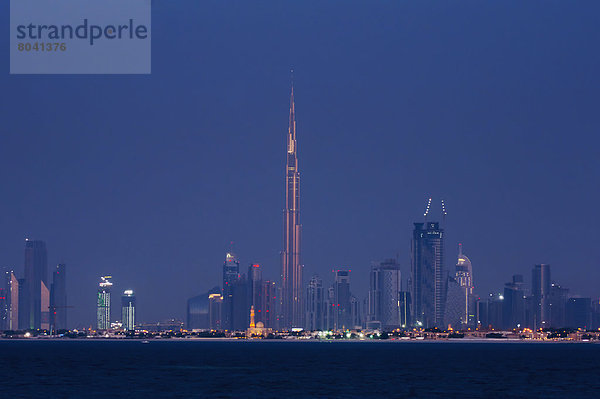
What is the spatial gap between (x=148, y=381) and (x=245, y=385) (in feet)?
Answer: 64.1

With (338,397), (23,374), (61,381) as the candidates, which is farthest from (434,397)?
(23,374)

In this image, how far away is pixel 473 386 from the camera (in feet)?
505

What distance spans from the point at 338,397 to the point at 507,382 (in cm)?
4512

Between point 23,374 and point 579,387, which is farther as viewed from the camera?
point 23,374

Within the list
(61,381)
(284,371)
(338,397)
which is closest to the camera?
(338,397)

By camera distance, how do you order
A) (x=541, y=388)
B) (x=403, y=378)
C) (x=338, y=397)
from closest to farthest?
(x=338, y=397)
(x=541, y=388)
(x=403, y=378)

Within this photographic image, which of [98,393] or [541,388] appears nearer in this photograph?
[98,393]

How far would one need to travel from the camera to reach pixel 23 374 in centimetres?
18288

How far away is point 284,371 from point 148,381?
43.0m

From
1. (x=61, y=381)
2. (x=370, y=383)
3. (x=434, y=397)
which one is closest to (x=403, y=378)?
(x=370, y=383)

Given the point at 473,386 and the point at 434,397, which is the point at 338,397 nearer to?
the point at 434,397

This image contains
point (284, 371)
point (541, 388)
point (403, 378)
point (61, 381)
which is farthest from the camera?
point (284, 371)

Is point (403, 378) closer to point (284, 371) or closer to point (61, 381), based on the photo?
point (284, 371)

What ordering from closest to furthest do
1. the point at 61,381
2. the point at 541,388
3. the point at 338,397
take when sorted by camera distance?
1. the point at 338,397
2. the point at 541,388
3. the point at 61,381
